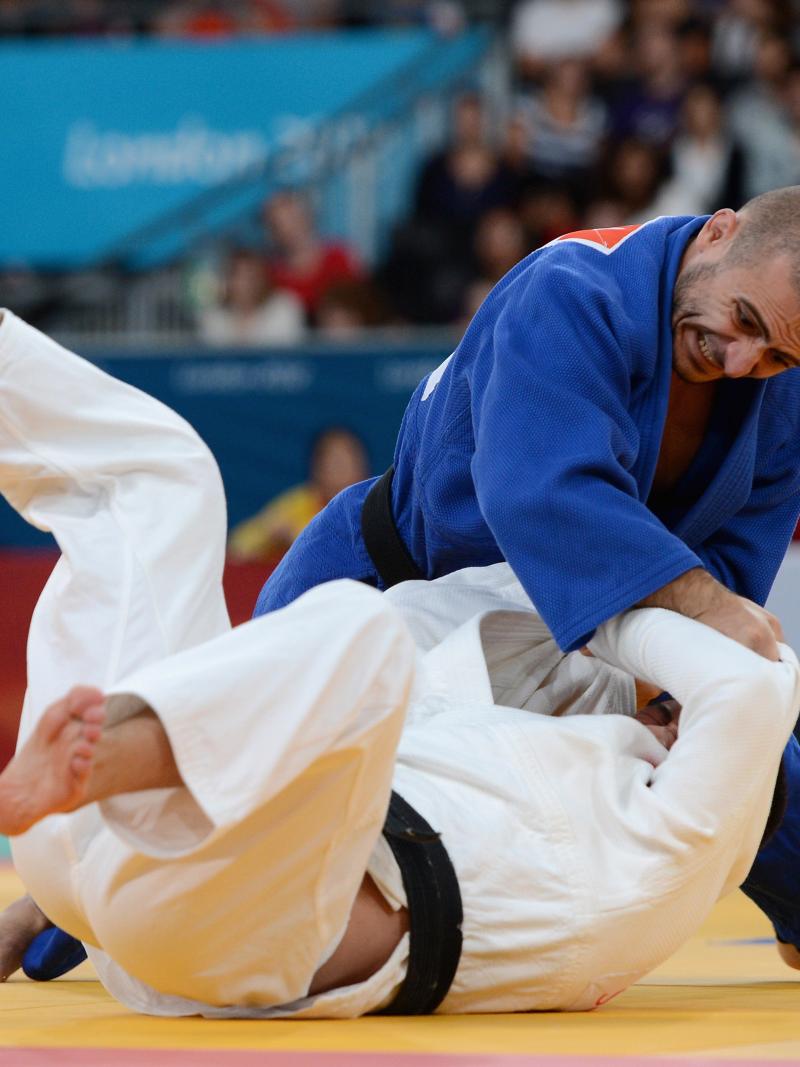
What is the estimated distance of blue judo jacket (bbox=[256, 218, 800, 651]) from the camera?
2102 millimetres

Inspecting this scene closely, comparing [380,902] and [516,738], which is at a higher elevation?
[516,738]

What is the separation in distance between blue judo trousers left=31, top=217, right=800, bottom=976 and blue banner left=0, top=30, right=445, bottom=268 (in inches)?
220

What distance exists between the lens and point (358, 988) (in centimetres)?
187

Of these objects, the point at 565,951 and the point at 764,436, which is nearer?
the point at 565,951

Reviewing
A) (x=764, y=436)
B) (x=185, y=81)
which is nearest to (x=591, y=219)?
(x=185, y=81)

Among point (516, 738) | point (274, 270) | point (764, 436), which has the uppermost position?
point (764, 436)

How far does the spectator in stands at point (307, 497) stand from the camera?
6.59 metres

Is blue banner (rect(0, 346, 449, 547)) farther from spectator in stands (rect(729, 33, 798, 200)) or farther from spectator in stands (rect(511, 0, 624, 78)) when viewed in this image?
spectator in stands (rect(511, 0, 624, 78))

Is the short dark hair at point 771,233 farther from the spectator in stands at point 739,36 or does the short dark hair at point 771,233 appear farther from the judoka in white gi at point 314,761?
Result: the spectator in stands at point 739,36

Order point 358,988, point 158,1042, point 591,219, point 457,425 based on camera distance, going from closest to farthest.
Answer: point 158,1042 → point 358,988 → point 457,425 → point 591,219

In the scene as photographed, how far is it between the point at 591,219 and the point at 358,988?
6135 mm

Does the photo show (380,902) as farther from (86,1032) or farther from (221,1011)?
(86,1032)

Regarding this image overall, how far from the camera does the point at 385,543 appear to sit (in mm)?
2646

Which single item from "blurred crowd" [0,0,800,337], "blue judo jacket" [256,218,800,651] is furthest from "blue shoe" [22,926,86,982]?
"blurred crowd" [0,0,800,337]
